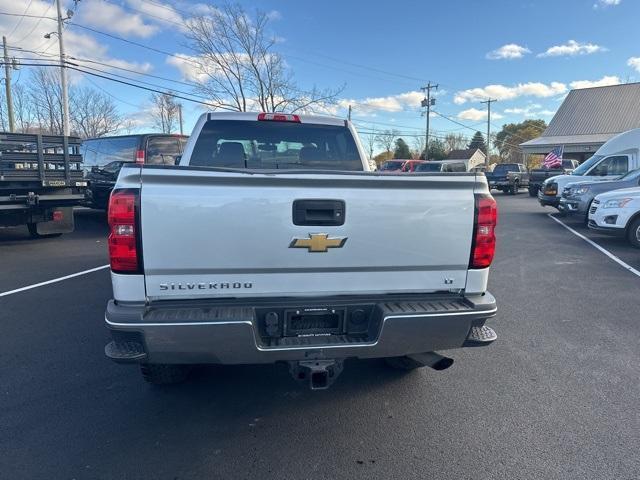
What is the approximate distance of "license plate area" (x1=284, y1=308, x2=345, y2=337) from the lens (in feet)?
8.44

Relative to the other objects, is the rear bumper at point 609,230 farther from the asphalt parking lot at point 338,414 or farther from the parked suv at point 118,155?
the parked suv at point 118,155

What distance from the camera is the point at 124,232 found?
234cm

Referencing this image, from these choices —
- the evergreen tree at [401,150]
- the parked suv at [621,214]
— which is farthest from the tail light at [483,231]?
the evergreen tree at [401,150]

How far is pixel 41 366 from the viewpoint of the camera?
12.5 ft

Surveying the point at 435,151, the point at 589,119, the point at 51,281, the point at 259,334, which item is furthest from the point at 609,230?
the point at 435,151

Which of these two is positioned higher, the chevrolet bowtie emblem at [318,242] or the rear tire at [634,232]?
the chevrolet bowtie emblem at [318,242]

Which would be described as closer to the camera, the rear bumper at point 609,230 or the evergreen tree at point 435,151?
the rear bumper at point 609,230

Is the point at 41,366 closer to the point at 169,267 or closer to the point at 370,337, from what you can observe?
the point at 169,267

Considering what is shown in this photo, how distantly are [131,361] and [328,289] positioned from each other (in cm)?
119

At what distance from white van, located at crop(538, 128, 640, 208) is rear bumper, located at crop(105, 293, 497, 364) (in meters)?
13.7

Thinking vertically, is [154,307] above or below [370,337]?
above

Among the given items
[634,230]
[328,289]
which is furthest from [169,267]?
[634,230]

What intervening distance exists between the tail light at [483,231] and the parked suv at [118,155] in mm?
9102

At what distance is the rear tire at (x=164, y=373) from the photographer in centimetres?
314
